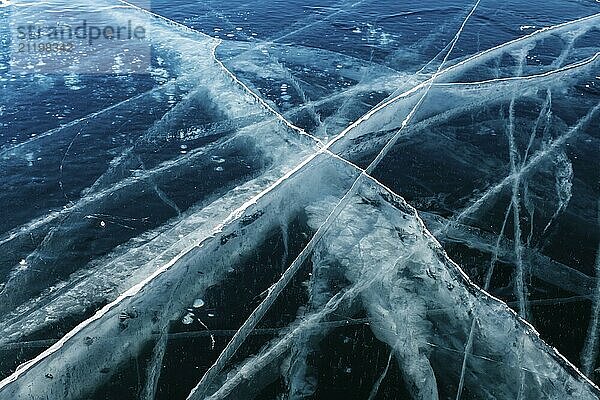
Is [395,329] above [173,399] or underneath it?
above

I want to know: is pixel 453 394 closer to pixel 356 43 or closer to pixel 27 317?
pixel 27 317

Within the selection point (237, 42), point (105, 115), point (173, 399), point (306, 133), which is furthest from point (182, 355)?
point (237, 42)

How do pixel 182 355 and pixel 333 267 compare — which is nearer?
pixel 182 355

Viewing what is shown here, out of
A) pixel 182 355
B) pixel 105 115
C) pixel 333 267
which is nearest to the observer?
pixel 182 355

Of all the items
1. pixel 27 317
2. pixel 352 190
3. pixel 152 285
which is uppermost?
pixel 352 190

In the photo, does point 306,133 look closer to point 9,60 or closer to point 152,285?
point 152,285

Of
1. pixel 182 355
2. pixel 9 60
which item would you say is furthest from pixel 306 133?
pixel 9 60

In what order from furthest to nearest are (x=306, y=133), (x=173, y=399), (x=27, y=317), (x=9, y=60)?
1. (x=9, y=60)
2. (x=306, y=133)
3. (x=27, y=317)
4. (x=173, y=399)

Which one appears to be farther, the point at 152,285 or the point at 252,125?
the point at 252,125

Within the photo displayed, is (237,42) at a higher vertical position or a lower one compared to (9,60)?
higher
